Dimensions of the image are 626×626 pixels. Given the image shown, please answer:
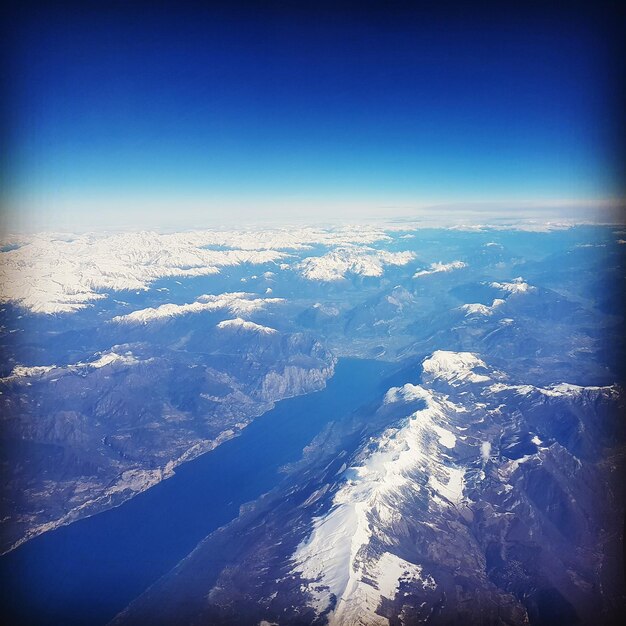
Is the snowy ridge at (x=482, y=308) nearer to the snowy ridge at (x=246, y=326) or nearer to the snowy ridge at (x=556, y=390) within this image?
the snowy ridge at (x=246, y=326)

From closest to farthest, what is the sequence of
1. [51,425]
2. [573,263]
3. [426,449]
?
[426,449]
[51,425]
[573,263]

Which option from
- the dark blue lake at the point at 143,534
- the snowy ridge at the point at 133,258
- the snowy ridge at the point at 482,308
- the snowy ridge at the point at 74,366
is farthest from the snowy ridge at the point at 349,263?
the dark blue lake at the point at 143,534

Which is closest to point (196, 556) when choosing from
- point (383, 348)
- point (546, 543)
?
point (546, 543)

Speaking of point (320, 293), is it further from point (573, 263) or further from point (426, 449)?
point (426, 449)

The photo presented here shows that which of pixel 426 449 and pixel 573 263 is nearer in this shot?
pixel 426 449

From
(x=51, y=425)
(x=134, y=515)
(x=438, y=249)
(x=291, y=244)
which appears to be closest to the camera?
(x=134, y=515)

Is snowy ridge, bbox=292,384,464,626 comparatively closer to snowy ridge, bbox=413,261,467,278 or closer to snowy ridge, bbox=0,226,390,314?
snowy ridge, bbox=0,226,390,314
